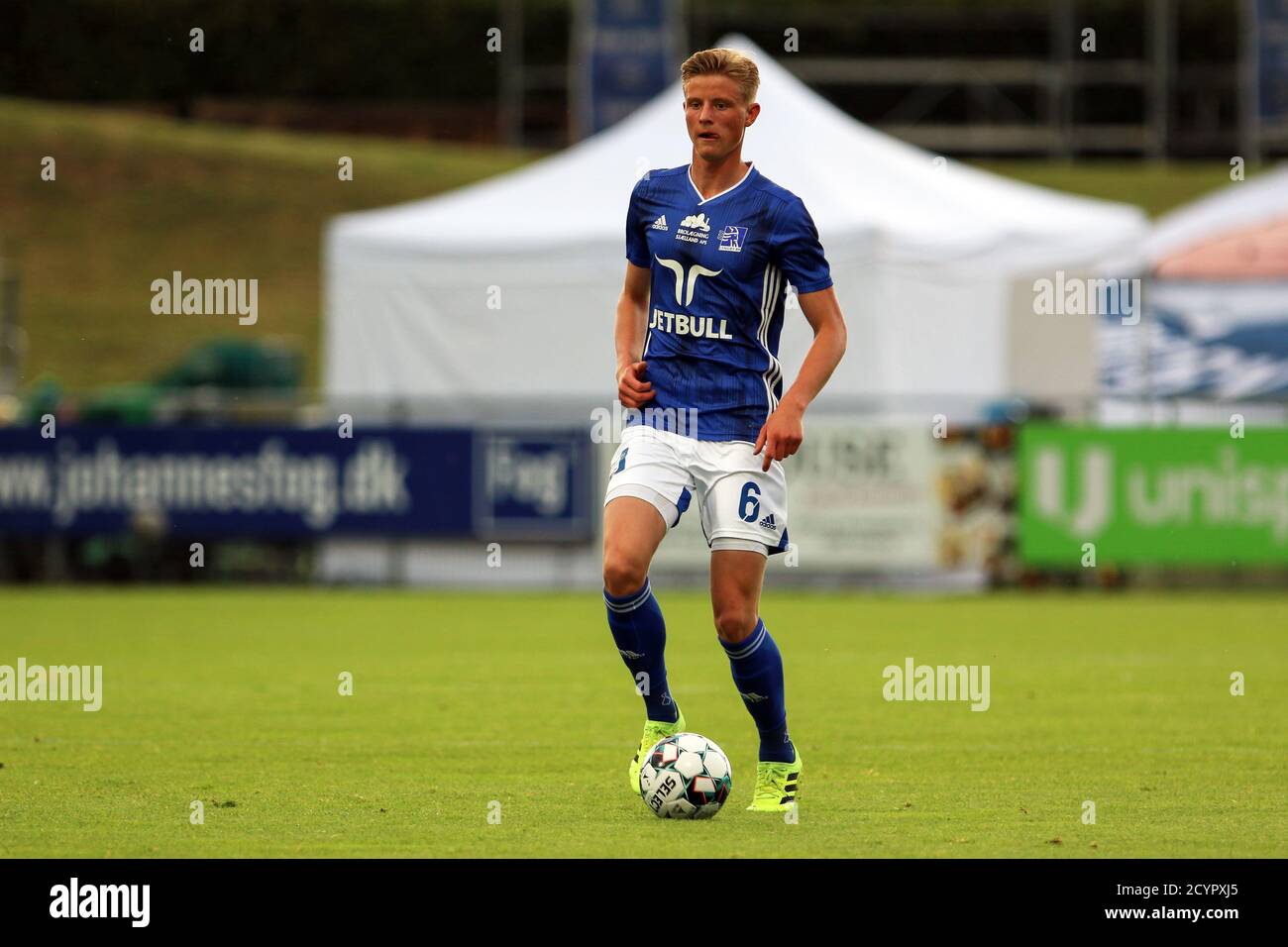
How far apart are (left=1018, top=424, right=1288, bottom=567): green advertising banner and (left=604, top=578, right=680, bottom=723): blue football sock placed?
1244 centimetres

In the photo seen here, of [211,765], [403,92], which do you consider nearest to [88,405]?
[211,765]

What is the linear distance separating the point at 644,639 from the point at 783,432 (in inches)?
36.8

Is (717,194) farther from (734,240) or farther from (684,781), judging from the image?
(684,781)

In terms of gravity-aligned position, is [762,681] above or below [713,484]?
below

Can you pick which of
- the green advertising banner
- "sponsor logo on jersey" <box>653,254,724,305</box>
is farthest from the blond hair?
the green advertising banner

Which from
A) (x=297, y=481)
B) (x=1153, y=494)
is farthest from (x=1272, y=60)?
(x=297, y=481)

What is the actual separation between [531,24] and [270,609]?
3253 centimetres

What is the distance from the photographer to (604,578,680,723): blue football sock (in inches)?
318

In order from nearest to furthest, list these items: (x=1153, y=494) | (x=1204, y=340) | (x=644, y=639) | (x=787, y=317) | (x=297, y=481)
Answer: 1. (x=644, y=639)
2. (x=1153, y=494)
3. (x=297, y=481)
4. (x=787, y=317)
5. (x=1204, y=340)

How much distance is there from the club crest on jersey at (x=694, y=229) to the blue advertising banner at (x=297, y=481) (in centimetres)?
1273

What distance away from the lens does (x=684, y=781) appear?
26.0ft

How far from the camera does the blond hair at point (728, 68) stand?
25.9ft

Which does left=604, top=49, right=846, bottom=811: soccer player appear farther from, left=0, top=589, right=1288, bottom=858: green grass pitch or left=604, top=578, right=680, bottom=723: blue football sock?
left=0, top=589, right=1288, bottom=858: green grass pitch
